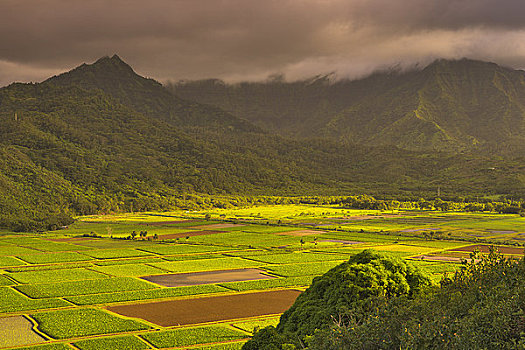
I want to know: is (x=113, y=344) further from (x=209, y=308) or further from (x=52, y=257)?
(x=52, y=257)

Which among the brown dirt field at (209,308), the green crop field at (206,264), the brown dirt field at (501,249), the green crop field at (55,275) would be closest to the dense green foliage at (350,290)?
the brown dirt field at (209,308)

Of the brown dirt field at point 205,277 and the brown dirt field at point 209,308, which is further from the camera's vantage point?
the brown dirt field at point 205,277

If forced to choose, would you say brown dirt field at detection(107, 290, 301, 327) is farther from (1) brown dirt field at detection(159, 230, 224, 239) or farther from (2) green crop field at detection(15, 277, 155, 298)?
(1) brown dirt field at detection(159, 230, 224, 239)

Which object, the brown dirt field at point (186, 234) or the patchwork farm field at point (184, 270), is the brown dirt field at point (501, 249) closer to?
the patchwork farm field at point (184, 270)

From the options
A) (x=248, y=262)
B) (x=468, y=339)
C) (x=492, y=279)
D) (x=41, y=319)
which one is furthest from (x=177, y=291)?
(x=468, y=339)

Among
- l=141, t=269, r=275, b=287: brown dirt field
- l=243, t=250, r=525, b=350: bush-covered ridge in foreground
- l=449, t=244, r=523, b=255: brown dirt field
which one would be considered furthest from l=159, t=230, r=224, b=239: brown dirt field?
l=243, t=250, r=525, b=350: bush-covered ridge in foreground

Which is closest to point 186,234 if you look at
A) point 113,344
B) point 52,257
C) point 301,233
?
point 301,233
